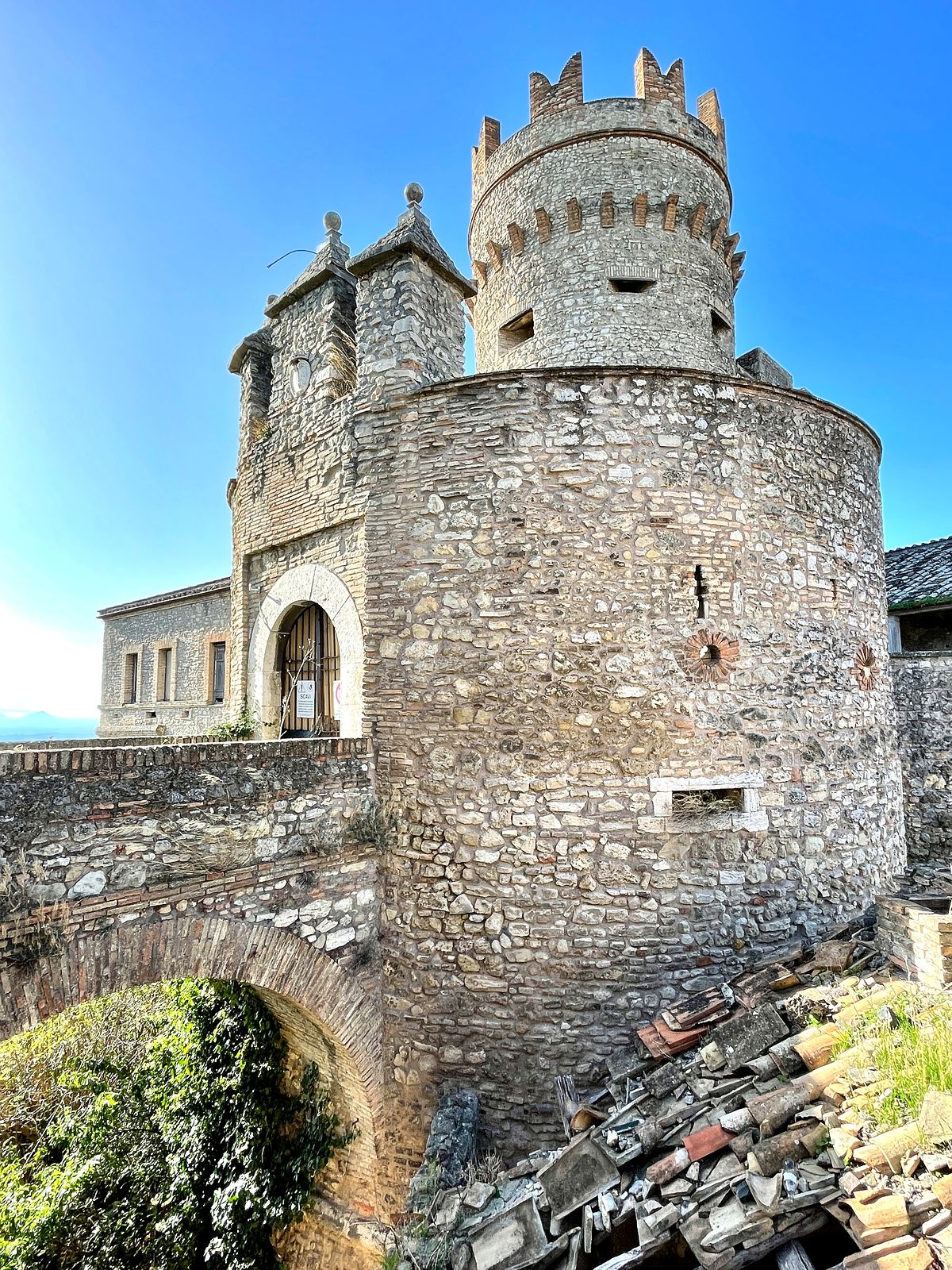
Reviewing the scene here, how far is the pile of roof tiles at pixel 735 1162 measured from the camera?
9.10 ft

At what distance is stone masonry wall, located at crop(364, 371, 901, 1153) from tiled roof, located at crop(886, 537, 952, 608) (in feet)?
18.2

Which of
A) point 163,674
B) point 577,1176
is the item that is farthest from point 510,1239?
point 163,674

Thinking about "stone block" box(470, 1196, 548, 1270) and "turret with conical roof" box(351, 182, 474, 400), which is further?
"turret with conical roof" box(351, 182, 474, 400)

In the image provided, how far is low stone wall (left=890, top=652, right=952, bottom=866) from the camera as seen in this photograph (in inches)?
341

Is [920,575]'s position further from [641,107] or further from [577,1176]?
[577,1176]

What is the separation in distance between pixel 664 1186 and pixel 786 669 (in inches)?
145

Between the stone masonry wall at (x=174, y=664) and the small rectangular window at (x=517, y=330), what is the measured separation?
315 inches

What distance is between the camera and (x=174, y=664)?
15.8m

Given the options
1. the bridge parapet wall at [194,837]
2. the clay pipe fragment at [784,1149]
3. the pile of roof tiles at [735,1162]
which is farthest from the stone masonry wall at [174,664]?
the clay pipe fragment at [784,1149]

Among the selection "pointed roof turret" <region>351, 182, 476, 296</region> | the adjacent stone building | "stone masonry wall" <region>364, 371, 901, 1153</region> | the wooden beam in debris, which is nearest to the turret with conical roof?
"pointed roof turret" <region>351, 182, 476, 296</region>

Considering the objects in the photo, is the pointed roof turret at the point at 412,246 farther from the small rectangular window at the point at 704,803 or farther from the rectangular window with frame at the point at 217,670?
the rectangular window with frame at the point at 217,670

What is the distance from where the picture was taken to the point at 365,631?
17.7 feet

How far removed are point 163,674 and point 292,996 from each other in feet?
44.8

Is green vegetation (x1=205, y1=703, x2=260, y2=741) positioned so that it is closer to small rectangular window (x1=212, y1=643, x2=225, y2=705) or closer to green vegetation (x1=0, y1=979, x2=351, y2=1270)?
green vegetation (x1=0, y1=979, x2=351, y2=1270)
